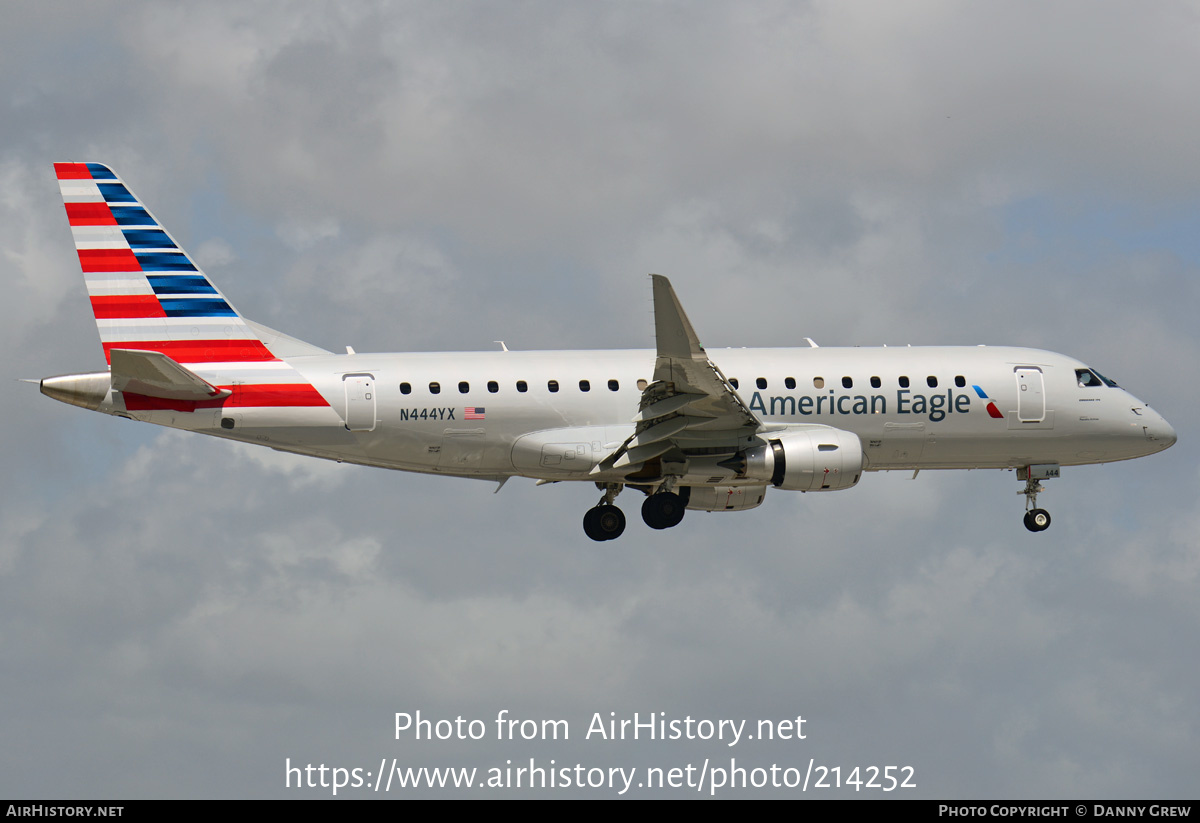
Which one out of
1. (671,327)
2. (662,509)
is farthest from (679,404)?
(662,509)

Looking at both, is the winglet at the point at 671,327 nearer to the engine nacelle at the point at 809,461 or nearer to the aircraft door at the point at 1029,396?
the engine nacelle at the point at 809,461

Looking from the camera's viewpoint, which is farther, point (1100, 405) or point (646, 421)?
point (1100, 405)

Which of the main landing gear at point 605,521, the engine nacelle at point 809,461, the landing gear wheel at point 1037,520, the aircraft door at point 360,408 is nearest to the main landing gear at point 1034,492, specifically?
the landing gear wheel at point 1037,520

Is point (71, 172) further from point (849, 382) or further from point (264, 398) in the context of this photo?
point (849, 382)

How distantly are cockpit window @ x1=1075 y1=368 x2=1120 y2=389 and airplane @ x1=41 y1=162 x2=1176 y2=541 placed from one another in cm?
179

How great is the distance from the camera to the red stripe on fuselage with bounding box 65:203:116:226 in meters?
43.7

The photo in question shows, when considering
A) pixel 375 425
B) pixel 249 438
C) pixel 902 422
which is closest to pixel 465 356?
pixel 375 425

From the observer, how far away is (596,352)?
45.2 metres

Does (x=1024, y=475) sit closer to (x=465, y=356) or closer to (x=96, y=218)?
(x=465, y=356)

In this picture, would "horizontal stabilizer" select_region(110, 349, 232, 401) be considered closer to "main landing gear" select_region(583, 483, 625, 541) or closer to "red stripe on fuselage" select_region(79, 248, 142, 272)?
"red stripe on fuselage" select_region(79, 248, 142, 272)

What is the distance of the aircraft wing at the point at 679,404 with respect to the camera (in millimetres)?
38719

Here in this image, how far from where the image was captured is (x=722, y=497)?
155 feet

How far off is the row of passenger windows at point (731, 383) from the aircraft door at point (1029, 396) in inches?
78.0

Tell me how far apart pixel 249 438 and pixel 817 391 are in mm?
16820
